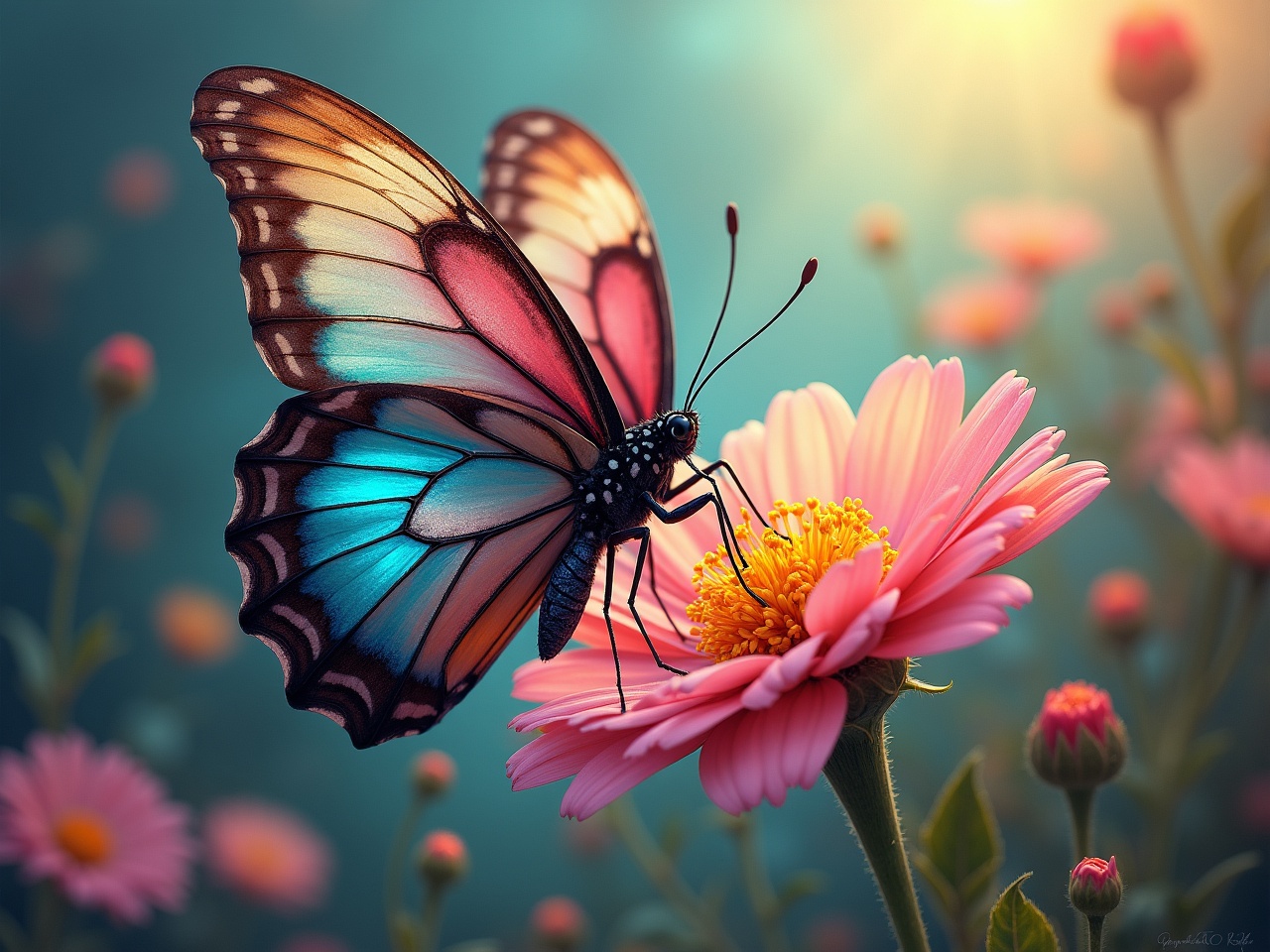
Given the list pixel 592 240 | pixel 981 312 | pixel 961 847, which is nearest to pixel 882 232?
pixel 981 312

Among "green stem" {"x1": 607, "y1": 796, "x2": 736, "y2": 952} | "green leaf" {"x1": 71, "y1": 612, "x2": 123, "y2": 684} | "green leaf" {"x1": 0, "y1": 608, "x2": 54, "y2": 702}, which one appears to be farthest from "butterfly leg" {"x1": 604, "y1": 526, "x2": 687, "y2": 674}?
"green leaf" {"x1": 0, "y1": 608, "x2": 54, "y2": 702}

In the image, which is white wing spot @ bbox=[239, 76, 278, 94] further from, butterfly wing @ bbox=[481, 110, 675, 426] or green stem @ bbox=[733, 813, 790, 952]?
green stem @ bbox=[733, 813, 790, 952]

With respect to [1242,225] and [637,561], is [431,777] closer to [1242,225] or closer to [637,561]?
[637,561]

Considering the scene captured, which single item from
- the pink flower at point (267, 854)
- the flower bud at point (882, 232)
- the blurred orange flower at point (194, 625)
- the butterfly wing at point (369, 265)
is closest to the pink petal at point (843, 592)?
the butterfly wing at point (369, 265)

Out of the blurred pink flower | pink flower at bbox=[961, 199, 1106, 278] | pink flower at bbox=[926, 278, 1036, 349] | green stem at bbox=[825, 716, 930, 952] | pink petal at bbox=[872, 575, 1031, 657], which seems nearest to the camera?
pink petal at bbox=[872, 575, 1031, 657]

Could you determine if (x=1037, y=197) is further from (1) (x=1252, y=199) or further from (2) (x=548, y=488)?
(2) (x=548, y=488)

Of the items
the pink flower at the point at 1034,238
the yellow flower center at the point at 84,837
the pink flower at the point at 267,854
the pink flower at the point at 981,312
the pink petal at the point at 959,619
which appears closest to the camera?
the pink petal at the point at 959,619

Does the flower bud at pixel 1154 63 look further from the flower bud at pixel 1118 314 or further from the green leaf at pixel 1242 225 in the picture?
the flower bud at pixel 1118 314
